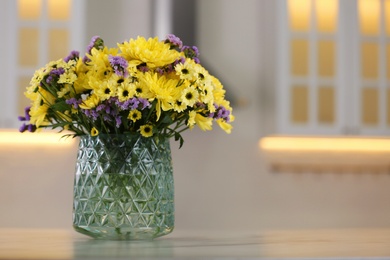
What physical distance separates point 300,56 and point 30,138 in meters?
1.72

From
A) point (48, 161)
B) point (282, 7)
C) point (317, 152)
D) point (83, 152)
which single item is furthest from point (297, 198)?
point (83, 152)

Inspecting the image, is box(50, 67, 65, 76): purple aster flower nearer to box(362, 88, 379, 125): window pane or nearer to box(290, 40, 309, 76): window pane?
box(290, 40, 309, 76): window pane

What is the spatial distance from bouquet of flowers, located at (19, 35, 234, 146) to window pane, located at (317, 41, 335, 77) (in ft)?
10.4

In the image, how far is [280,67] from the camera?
4715 mm

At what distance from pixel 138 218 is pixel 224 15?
3338mm

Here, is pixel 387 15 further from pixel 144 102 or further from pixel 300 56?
pixel 144 102

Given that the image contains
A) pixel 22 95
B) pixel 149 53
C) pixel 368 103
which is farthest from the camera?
pixel 368 103

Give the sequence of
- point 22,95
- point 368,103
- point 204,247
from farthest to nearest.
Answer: point 368,103 → point 22,95 → point 204,247

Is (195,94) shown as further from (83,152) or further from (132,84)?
(83,152)

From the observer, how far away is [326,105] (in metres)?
4.76

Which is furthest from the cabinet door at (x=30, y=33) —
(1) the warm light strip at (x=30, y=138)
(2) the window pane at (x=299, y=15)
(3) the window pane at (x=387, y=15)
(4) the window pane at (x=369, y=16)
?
(3) the window pane at (x=387, y=15)

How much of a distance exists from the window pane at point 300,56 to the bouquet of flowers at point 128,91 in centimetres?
310

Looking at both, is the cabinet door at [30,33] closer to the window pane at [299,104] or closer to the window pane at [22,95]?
A: the window pane at [22,95]

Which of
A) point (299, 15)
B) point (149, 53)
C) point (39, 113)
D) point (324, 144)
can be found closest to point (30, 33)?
point (299, 15)
